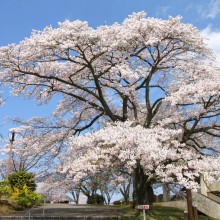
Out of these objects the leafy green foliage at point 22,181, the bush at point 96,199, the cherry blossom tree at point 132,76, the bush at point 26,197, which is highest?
the cherry blossom tree at point 132,76

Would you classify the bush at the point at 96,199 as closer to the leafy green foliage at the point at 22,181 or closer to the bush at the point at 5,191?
the leafy green foliage at the point at 22,181

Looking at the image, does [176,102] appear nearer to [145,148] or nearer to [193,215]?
[145,148]

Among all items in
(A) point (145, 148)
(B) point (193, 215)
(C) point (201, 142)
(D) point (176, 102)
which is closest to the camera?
(A) point (145, 148)

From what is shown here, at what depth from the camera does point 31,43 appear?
20.4m

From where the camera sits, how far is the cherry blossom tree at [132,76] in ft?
60.4

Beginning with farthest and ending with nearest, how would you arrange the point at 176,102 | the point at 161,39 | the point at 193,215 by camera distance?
the point at 161,39 → the point at 176,102 → the point at 193,215

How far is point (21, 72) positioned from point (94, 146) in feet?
22.5

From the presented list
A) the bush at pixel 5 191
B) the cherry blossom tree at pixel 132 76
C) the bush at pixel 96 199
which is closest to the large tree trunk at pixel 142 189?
the cherry blossom tree at pixel 132 76

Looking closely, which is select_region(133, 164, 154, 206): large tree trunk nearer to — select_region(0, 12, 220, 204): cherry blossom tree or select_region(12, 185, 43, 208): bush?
select_region(0, 12, 220, 204): cherry blossom tree

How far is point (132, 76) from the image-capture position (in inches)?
805

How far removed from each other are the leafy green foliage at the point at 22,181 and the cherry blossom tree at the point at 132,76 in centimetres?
226

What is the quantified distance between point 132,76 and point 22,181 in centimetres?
960

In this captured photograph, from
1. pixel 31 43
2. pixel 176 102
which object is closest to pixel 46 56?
pixel 31 43

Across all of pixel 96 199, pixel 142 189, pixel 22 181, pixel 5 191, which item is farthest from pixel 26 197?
pixel 96 199
